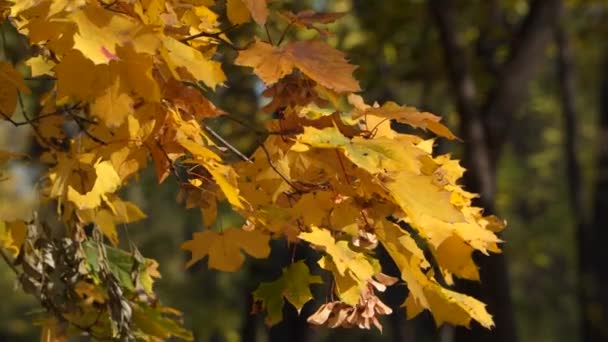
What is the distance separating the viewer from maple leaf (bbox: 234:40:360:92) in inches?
75.3

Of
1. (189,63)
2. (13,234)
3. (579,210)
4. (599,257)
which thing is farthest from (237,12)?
(579,210)

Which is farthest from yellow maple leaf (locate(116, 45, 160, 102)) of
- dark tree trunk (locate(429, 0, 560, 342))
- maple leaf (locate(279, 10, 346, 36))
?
dark tree trunk (locate(429, 0, 560, 342))

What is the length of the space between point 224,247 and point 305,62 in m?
0.62

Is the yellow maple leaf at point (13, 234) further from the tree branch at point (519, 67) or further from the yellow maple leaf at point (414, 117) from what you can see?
the tree branch at point (519, 67)

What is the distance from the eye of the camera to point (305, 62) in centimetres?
194

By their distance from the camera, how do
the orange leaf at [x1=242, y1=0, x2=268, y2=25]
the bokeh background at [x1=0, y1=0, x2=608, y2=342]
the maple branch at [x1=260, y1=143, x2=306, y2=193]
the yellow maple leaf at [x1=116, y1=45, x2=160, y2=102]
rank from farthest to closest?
the bokeh background at [x1=0, y1=0, x2=608, y2=342], the maple branch at [x1=260, y1=143, x2=306, y2=193], the orange leaf at [x1=242, y1=0, x2=268, y2=25], the yellow maple leaf at [x1=116, y1=45, x2=160, y2=102]

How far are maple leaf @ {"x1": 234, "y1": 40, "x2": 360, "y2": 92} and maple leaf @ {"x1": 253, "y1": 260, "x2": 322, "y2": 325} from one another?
50cm

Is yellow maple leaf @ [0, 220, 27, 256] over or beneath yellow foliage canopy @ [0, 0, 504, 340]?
beneath

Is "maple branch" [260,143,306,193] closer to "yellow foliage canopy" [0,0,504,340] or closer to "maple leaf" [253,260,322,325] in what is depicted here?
"yellow foliage canopy" [0,0,504,340]

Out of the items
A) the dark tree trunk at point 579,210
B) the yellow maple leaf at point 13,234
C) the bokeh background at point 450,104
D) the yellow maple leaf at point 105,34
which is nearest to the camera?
the yellow maple leaf at point 105,34

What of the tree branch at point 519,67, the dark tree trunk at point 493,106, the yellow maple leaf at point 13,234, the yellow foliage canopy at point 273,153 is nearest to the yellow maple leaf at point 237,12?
the yellow foliage canopy at point 273,153

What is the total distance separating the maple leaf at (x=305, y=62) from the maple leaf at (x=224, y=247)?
48 cm

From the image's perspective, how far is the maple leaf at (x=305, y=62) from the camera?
75.3 inches

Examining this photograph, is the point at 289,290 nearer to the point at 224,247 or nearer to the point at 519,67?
the point at 224,247
